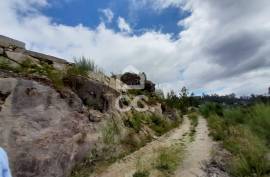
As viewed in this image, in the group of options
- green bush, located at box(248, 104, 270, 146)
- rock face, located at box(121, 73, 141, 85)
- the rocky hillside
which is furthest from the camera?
rock face, located at box(121, 73, 141, 85)

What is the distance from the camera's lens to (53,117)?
6.95 m

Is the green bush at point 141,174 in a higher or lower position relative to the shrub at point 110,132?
lower

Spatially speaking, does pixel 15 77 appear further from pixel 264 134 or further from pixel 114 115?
pixel 264 134

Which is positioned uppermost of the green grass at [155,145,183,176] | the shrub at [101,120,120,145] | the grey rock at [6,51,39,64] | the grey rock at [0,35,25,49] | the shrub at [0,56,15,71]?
the grey rock at [0,35,25,49]

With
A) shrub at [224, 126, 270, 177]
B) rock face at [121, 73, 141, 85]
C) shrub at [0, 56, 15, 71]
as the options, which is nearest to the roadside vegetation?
shrub at [224, 126, 270, 177]

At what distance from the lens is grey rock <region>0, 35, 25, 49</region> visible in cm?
839

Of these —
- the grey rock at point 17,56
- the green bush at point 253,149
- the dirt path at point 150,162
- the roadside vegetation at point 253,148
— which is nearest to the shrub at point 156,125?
the roadside vegetation at point 253,148

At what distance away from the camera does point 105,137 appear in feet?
28.2

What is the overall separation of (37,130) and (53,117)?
1.77 ft

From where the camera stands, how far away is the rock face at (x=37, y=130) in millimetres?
6027

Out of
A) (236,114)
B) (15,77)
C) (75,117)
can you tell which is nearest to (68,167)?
(75,117)

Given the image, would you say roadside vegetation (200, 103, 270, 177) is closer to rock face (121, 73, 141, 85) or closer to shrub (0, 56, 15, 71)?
shrub (0, 56, 15, 71)

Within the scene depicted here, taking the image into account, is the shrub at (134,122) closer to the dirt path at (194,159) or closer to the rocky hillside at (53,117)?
the rocky hillside at (53,117)

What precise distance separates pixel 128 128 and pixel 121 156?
1.84 meters
